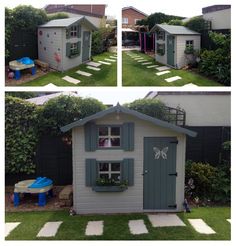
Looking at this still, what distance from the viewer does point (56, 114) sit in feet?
27.5

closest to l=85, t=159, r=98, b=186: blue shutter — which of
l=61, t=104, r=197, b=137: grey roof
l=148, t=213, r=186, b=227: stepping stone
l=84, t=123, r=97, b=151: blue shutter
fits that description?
l=84, t=123, r=97, b=151: blue shutter

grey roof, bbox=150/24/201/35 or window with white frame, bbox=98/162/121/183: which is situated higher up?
grey roof, bbox=150/24/201/35

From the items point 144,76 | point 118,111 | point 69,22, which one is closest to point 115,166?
point 118,111

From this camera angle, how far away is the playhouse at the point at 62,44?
6.02 m

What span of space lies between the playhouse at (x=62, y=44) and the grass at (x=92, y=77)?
0.19 meters

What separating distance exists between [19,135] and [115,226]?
359cm

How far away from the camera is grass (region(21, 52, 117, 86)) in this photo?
18.9 feet

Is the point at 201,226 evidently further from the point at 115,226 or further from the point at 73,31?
the point at 73,31

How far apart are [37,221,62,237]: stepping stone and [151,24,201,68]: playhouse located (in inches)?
135

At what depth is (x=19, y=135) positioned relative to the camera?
27.6 feet

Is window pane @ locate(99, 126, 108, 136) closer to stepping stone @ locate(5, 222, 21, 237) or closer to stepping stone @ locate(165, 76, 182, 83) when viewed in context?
stepping stone @ locate(165, 76, 182, 83)

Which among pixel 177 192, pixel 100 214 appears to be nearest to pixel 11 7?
pixel 100 214

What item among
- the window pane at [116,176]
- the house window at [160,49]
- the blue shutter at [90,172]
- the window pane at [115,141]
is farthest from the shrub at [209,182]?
the house window at [160,49]

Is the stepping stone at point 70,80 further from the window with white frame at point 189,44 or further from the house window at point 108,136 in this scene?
the window with white frame at point 189,44
